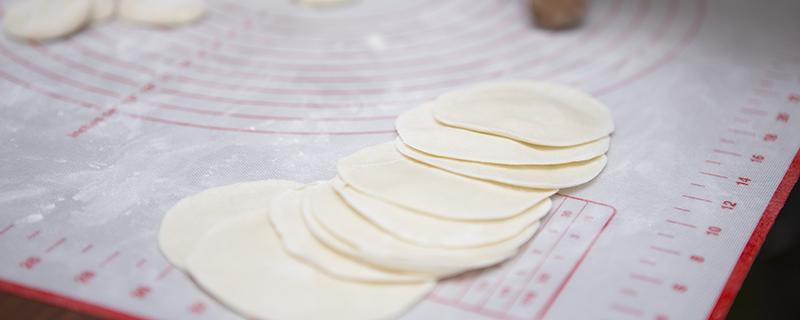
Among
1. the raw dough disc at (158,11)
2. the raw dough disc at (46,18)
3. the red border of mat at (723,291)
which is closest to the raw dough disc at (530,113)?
the red border of mat at (723,291)

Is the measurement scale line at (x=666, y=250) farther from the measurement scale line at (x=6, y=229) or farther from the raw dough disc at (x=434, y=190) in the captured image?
the measurement scale line at (x=6, y=229)

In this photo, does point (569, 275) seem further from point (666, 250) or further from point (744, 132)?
point (744, 132)

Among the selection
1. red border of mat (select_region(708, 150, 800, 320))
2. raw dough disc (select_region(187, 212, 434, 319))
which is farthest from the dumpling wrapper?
red border of mat (select_region(708, 150, 800, 320))

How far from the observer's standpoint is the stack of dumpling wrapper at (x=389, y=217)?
1.11m

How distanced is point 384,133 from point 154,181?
1.56 feet

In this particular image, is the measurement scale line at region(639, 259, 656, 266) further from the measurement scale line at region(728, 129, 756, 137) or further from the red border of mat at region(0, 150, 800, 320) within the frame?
the measurement scale line at region(728, 129, 756, 137)

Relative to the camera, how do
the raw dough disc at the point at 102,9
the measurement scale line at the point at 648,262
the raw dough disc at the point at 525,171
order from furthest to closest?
the raw dough disc at the point at 102,9 < the raw dough disc at the point at 525,171 < the measurement scale line at the point at 648,262

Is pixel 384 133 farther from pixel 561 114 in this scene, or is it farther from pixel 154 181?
pixel 154 181

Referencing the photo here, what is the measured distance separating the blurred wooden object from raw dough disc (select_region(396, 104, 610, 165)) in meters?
0.63

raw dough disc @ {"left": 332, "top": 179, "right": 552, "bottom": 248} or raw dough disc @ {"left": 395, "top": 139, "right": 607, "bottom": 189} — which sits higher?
raw dough disc @ {"left": 395, "top": 139, "right": 607, "bottom": 189}

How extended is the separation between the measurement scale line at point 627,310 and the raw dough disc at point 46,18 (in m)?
1.64

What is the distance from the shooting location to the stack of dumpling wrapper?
111 cm

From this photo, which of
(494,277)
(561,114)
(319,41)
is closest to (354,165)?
(494,277)

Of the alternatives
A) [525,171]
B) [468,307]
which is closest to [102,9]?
[525,171]
